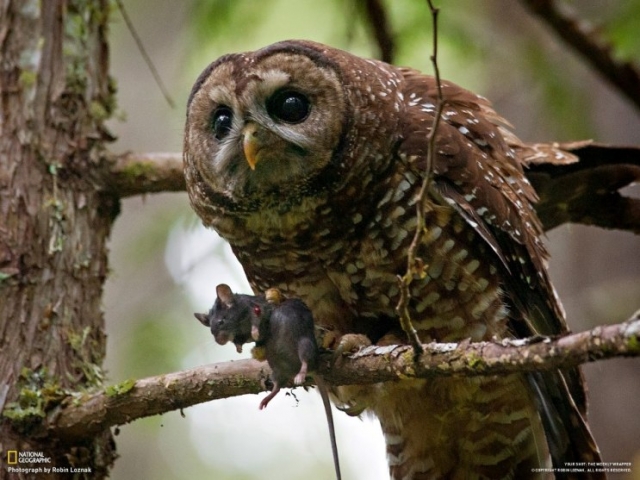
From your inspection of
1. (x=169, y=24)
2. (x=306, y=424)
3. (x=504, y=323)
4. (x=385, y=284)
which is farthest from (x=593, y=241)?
(x=169, y=24)

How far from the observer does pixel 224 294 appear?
10.6ft

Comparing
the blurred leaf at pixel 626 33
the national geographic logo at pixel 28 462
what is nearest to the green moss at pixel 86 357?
the national geographic logo at pixel 28 462

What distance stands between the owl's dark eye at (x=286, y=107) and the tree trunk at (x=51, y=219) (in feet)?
3.40

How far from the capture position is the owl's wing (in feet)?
12.6

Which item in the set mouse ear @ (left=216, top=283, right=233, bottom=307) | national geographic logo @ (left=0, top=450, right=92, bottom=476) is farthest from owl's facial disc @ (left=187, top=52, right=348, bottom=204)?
national geographic logo @ (left=0, top=450, right=92, bottom=476)

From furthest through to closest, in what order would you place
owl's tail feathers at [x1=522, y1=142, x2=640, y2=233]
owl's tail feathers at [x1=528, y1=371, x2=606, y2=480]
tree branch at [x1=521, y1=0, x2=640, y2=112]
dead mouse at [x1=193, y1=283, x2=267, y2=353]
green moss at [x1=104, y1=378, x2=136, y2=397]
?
1. tree branch at [x1=521, y1=0, x2=640, y2=112]
2. owl's tail feathers at [x1=522, y1=142, x2=640, y2=233]
3. owl's tail feathers at [x1=528, y1=371, x2=606, y2=480]
4. green moss at [x1=104, y1=378, x2=136, y2=397]
5. dead mouse at [x1=193, y1=283, x2=267, y2=353]

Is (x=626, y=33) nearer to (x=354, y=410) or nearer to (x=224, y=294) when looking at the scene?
(x=354, y=410)

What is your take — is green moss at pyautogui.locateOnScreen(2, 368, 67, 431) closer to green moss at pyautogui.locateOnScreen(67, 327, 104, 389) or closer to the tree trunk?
the tree trunk

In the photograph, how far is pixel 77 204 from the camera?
13.8 ft

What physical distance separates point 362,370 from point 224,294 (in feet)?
1.99

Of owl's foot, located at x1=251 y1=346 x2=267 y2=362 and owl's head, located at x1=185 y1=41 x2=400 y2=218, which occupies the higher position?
owl's head, located at x1=185 y1=41 x2=400 y2=218

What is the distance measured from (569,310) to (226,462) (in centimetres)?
456

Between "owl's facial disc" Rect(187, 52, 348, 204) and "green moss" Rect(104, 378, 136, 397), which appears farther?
"owl's facial disc" Rect(187, 52, 348, 204)

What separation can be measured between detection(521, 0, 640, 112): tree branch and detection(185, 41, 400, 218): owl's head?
1.39 metres
